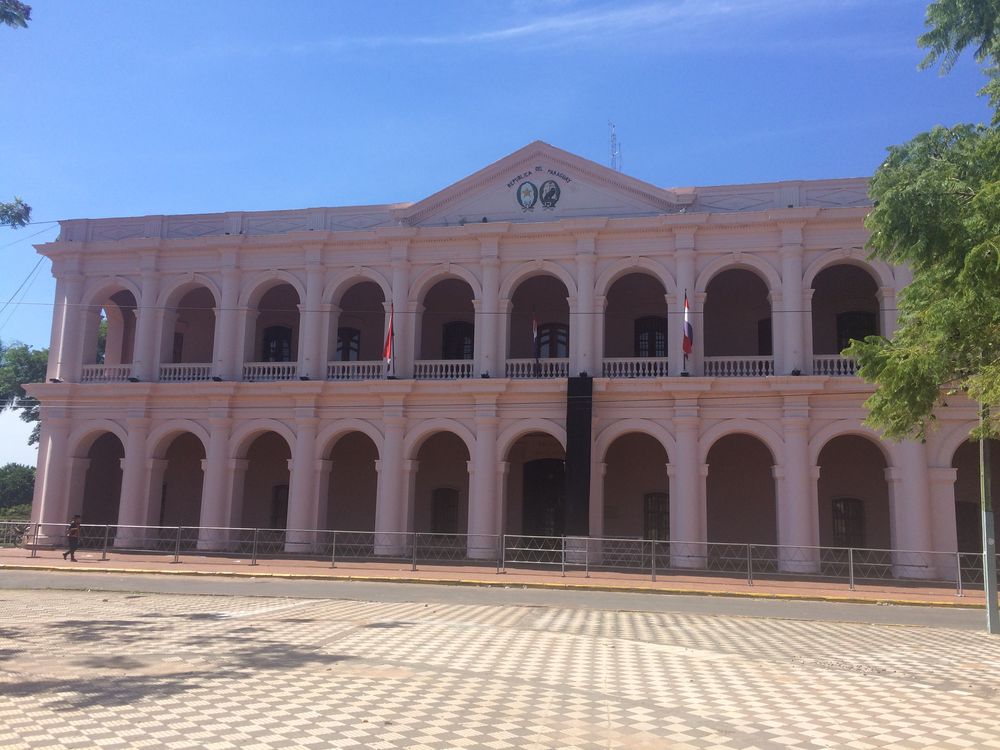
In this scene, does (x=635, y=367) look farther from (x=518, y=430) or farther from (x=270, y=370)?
(x=270, y=370)

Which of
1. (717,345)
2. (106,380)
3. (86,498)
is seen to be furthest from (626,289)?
(86,498)

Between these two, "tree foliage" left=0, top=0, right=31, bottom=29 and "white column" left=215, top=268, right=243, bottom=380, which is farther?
"white column" left=215, top=268, right=243, bottom=380

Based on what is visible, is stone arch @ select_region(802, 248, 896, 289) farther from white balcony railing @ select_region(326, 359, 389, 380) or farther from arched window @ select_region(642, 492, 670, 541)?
white balcony railing @ select_region(326, 359, 389, 380)

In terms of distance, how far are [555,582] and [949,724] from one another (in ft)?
38.8

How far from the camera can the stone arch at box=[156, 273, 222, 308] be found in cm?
2508

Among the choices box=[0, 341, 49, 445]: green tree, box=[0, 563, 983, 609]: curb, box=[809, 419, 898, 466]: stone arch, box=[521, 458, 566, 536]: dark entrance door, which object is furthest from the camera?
box=[0, 341, 49, 445]: green tree

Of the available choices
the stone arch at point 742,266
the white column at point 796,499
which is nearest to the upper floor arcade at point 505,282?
the stone arch at point 742,266

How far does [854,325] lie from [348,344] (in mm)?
15768

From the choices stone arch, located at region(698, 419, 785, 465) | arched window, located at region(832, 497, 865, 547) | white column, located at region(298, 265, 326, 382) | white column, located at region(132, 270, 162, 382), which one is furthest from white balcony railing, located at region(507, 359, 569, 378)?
white column, located at region(132, 270, 162, 382)

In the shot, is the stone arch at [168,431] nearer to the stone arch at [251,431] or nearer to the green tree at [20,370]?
the stone arch at [251,431]

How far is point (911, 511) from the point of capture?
19.8 metres

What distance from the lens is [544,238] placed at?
75.9 ft

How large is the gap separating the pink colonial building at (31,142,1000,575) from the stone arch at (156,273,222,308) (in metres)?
0.07

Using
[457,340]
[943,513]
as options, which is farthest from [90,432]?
[943,513]
